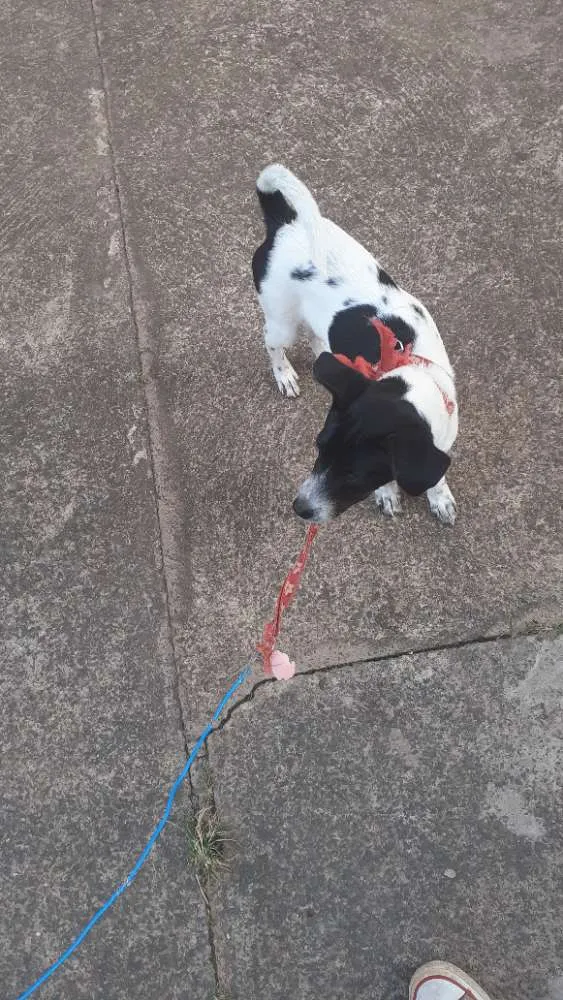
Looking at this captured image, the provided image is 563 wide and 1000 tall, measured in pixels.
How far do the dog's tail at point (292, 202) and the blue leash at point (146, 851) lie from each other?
1730mm

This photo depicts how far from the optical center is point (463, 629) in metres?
3.17

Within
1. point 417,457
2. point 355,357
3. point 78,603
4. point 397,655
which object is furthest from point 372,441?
point 78,603

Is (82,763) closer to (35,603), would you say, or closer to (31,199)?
(35,603)

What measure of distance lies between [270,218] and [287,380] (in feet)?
2.61

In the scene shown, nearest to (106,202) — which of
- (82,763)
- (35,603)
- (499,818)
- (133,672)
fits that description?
(35,603)

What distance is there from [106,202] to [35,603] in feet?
7.56

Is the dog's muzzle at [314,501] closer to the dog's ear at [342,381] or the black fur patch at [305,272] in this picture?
the dog's ear at [342,381]

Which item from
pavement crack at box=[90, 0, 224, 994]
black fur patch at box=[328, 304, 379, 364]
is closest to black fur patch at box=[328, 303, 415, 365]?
black fur patch at box=[328, 304, 379, 364]

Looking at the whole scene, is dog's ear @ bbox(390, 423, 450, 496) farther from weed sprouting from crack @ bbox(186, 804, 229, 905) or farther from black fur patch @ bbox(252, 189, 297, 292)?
weed sprouting from crack @ bbox(186, 804, 229, 905)

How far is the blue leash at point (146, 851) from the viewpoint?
2.87 metres

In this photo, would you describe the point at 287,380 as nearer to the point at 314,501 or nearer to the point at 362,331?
the point at 362,331

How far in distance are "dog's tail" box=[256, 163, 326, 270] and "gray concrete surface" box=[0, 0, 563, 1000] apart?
86 cm

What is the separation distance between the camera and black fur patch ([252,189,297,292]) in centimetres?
300

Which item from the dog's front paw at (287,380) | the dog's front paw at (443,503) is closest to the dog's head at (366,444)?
the dog's front paw at (443,503)
